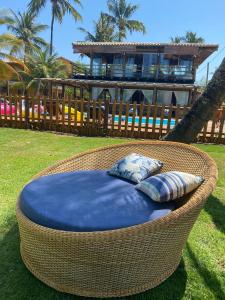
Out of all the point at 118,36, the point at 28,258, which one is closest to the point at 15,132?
the point at 28,258

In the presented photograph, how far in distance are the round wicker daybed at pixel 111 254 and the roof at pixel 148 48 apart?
2224 centimetres

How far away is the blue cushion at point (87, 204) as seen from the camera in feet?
7.49

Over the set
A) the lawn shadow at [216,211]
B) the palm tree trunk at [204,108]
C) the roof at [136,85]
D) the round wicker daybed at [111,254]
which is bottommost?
the lawn shadow at [216,211]

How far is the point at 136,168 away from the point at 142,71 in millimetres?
22552

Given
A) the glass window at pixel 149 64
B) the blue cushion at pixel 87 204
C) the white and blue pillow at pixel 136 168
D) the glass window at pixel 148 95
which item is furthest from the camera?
the glass window at pixel 149 64

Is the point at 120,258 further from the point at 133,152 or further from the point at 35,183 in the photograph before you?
the point at 133,152

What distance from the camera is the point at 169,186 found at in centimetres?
261

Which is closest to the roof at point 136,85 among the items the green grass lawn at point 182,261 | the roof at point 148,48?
the roof at point 148,48

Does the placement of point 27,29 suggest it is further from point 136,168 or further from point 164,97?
point 136,168

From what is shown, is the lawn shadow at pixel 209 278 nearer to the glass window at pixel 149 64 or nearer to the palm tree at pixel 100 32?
the glass window at pixel 149 64

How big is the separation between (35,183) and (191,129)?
2.17 meters

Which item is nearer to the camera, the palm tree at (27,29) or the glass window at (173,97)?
the glass window at (173,97)

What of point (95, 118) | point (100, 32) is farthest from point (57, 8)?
point (95, 118)

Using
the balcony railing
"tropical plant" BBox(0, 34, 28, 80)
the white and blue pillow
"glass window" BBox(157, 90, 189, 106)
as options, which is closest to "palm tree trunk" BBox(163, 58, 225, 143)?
the white and blue pillow
